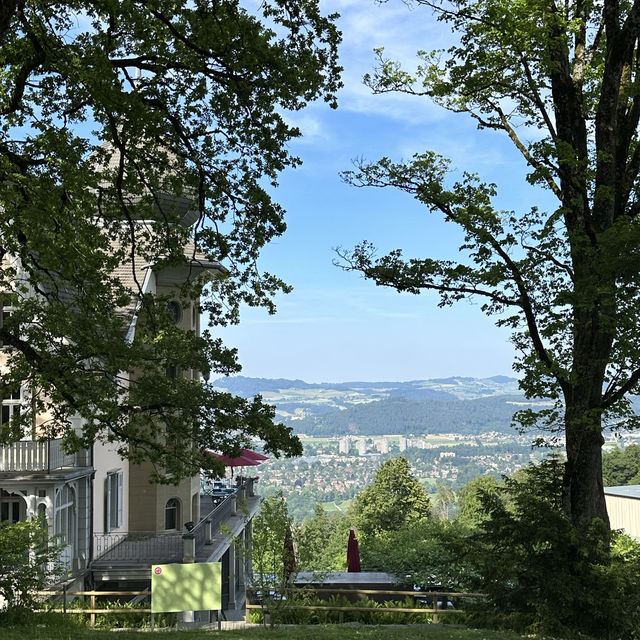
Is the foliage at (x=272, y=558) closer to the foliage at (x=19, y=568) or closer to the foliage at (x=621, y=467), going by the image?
the foliage at (x=19, y=568)

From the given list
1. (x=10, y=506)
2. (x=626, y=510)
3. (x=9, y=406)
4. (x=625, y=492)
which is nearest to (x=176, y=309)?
(x=9, y=406)

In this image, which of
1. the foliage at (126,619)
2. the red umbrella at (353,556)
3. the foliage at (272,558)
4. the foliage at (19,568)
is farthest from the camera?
the red umbrella at (353,556)

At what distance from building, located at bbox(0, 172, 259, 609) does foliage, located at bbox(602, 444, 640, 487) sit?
5779 cm

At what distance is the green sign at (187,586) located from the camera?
16.0 m

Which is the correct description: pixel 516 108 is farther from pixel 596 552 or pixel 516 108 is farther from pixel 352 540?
pixel 352 540

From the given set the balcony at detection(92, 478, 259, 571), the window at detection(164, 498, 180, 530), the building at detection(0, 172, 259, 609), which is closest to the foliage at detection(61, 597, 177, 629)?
the building at detection(0, 172, 259, 609)

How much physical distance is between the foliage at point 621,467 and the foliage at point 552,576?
7033 cm

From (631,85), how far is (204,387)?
29.5ft

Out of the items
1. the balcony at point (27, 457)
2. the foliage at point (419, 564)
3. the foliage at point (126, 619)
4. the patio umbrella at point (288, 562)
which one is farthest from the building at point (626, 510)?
the balcony at point (27, 457)

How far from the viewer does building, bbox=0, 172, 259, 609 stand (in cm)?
1923

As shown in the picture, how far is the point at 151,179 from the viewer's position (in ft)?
41.4

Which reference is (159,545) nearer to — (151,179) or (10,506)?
(10,506)

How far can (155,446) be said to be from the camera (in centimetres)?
1281

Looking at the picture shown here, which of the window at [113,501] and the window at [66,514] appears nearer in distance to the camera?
the window at [66,514]
